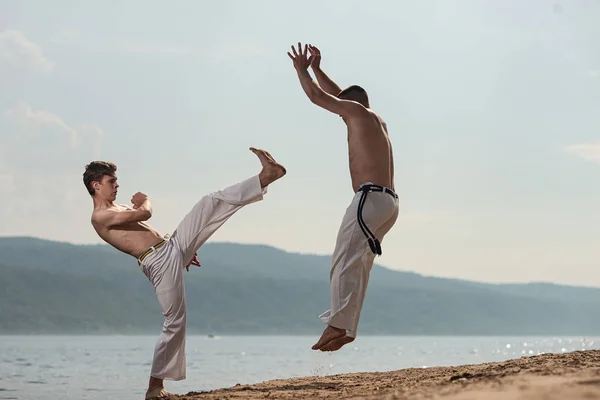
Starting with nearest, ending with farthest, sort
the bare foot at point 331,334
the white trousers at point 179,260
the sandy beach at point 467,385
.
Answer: the sandy beach at point 467,385 → the bare foot at point 331,334 → the white trousers at point 179,260

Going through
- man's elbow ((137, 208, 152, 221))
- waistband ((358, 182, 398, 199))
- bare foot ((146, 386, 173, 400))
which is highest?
waistband ((358, 182, 398, 199))

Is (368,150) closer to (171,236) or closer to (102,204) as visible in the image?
(171,236)

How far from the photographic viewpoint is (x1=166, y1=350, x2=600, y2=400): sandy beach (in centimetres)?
657

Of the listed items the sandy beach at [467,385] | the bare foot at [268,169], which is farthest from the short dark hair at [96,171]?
the sandy beach at [467,385]

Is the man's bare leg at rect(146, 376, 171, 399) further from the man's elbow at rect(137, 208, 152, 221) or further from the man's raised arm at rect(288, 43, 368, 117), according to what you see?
the man's raised arm at rect(288, 43, 368, 117)

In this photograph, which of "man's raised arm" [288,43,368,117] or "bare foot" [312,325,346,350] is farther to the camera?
"man's raised arm" [288,43,368,117]

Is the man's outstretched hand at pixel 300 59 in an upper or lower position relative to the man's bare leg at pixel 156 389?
upper

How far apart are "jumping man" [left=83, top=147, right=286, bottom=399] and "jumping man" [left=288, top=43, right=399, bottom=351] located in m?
0.89

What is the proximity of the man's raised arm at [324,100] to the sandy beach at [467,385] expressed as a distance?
3005 millimetres

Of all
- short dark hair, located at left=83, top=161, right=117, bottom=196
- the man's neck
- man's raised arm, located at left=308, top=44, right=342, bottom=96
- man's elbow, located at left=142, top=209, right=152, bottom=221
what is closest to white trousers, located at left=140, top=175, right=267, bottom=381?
man's elbow, located at left=142, top=209, right=152, bottom=221

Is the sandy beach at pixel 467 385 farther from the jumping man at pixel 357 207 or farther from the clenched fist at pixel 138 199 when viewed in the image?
the clenched fist at pixel 138 199

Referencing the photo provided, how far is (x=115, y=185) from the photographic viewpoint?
10.6 meters

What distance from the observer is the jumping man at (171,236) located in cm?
1020

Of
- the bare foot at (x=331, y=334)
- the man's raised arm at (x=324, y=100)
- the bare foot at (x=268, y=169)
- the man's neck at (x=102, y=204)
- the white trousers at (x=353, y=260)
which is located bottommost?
the bare foot at (x=331, y=334)
